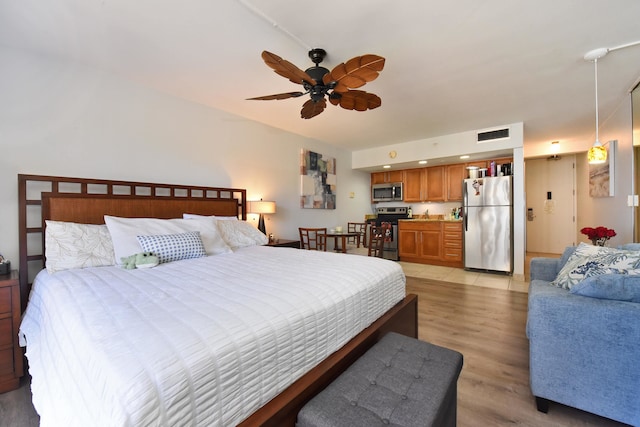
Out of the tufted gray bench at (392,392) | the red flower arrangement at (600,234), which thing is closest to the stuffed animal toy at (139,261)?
the tufted gray bench at (392,392)

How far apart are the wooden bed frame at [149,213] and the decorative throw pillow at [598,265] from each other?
98 centimetres

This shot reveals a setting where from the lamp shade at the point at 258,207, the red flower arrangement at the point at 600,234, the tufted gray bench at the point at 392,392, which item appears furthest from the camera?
the lamp shade at the point at 258,207

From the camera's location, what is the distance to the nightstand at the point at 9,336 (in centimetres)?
172

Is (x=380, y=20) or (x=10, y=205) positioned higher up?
(x=380, y=20)

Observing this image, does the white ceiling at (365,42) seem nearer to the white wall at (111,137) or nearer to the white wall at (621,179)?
the white wall at (111,137)

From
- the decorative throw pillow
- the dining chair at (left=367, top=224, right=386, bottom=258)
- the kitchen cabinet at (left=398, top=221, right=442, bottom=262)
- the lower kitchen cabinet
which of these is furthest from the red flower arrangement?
the kitchen cabinet at (left=398, top=221, right=442, bottom=262)

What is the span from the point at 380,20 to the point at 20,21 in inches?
103

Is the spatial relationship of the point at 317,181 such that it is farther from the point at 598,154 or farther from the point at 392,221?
the point at 598,154

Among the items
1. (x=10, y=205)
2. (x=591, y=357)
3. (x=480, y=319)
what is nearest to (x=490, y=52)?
(x=591, y=357)

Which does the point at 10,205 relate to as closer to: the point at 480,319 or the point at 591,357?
the point at 591,357

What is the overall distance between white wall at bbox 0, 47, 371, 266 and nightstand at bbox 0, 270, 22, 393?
651mm

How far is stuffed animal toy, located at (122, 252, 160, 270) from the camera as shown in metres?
1.90

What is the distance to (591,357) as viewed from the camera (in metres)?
1.36

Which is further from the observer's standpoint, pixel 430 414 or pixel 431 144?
pixel 431 144
